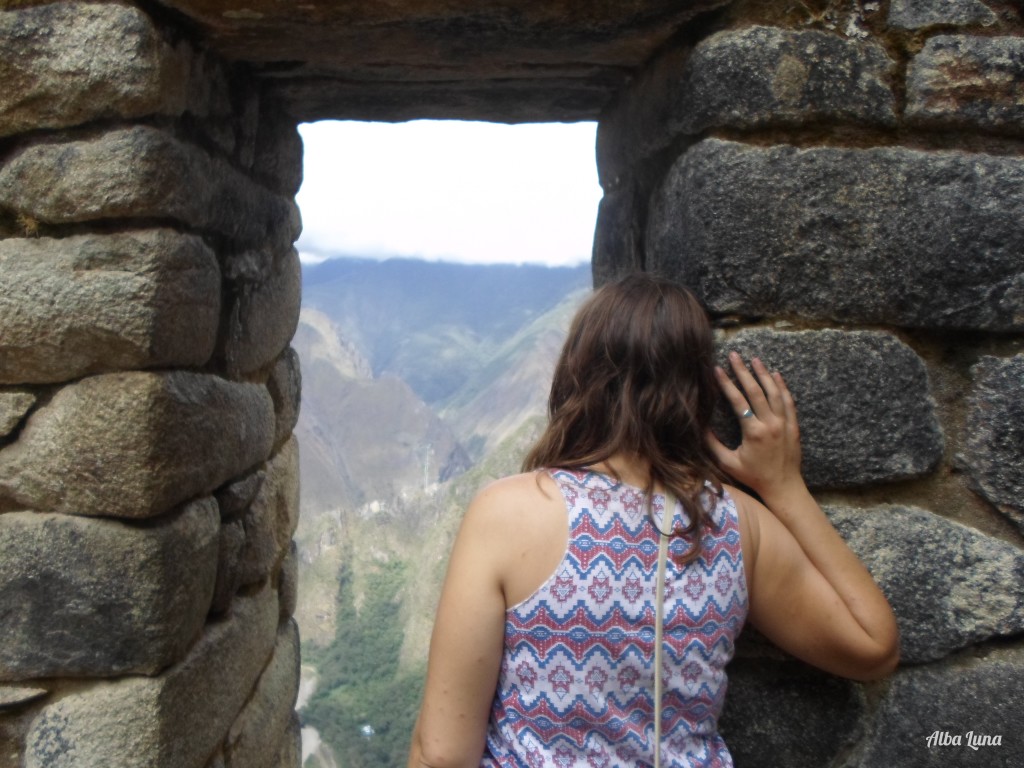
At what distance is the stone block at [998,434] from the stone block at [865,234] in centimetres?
9

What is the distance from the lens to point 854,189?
1.52 meters

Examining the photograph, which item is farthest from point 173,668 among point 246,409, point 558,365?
point 558,365

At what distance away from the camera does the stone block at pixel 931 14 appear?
1548mm

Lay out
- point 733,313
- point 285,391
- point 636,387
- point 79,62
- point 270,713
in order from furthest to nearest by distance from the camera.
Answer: point 285,391 < point 270,713 < point 733,313 < point 79,62 < point 636,387

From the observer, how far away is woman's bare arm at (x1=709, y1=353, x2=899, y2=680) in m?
1.34

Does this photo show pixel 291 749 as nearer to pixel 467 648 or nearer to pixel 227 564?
pixel 227 564

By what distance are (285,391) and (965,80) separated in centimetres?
160

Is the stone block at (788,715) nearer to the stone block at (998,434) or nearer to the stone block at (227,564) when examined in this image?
the stone block at (998,434)

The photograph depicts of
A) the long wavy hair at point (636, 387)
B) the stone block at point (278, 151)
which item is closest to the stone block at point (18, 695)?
the long wavy hair at point (636, 387)

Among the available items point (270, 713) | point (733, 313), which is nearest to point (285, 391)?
point (270, 713)

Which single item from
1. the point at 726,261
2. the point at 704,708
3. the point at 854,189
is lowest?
the point at 704,708

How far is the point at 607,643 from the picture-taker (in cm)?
118

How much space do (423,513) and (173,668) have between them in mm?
5331

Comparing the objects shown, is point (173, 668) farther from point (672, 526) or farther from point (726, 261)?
point (726, 261)
